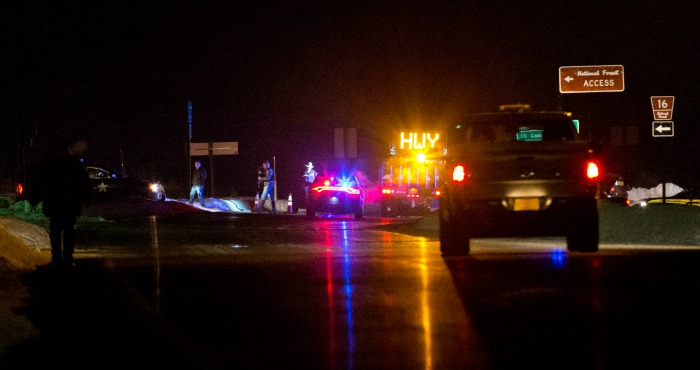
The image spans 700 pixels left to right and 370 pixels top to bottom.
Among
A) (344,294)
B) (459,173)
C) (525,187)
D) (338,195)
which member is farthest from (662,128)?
(344,294)

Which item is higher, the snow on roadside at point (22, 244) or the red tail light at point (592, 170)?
the red tail light at point (592, 170)

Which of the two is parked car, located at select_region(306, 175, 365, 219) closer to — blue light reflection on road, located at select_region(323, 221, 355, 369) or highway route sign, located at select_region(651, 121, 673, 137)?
highway route sign, located at select_region(651, 121, 673, 137)

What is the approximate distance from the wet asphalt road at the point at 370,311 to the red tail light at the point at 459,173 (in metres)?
1.12

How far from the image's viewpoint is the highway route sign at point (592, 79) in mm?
40188

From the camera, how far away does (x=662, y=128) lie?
34.5 meters

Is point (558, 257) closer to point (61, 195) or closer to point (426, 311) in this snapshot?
point (426, 311)

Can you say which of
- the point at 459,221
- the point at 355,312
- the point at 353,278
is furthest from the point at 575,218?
the point at 355,312

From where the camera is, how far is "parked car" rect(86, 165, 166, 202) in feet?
116

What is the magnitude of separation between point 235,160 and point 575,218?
80444mm

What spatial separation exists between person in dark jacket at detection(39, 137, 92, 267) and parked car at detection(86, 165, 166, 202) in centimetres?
2167

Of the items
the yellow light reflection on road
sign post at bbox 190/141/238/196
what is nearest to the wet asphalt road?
the yellow light reflection on road

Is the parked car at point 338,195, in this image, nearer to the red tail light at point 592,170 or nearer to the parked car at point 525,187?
the parked car at point 525,187

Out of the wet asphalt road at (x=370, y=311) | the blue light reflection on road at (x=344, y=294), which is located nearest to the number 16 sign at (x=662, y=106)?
the blue light reflection on road at (x=344, y=294)

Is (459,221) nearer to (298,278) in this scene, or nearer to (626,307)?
(298,278)
